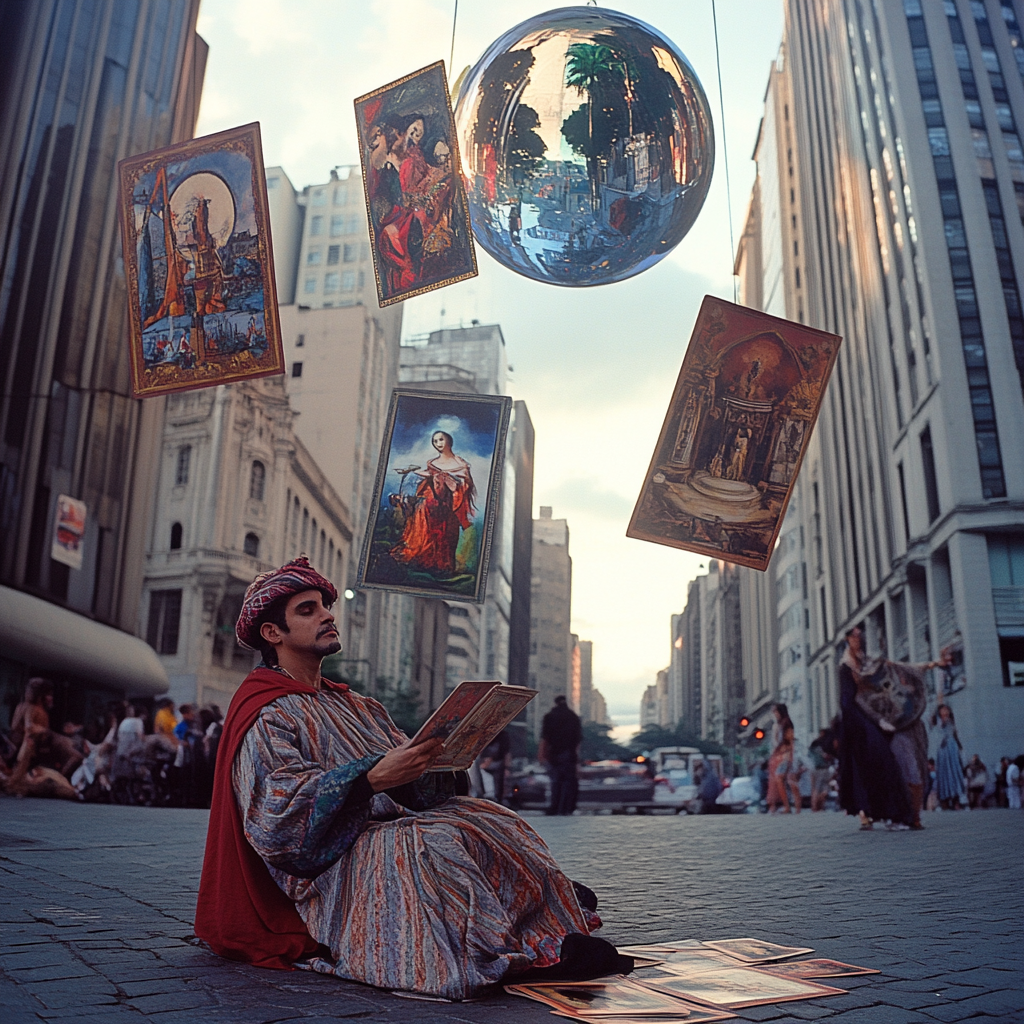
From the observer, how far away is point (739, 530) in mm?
5691

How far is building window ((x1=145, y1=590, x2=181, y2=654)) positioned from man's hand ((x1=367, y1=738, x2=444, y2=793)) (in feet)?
129

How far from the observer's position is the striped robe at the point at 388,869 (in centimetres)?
292

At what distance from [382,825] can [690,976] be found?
3.32 feet

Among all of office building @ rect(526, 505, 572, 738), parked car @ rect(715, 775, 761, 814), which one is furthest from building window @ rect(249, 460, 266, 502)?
office building @ rect(526, 505, 572, 738)

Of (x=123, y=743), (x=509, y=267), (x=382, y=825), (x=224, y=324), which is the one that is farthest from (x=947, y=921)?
(x=123, y=743)

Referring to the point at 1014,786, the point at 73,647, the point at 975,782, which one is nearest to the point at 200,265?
the point at 73,647

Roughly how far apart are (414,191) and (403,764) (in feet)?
10.6

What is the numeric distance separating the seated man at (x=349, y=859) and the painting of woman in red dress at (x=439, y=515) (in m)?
1.69

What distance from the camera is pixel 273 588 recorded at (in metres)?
3.52

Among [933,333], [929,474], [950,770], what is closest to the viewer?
[950,770]

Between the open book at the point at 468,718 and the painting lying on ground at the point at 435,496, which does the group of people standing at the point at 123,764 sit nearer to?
the painting lying on ground at the point at 435,496

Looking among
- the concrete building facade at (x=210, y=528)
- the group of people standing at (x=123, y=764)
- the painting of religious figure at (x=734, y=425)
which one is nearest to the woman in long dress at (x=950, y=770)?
the group of people standing at (x=123, y=764)

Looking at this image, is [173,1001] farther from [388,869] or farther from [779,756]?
[779,756]

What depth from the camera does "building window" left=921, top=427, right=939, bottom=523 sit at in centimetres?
3315
